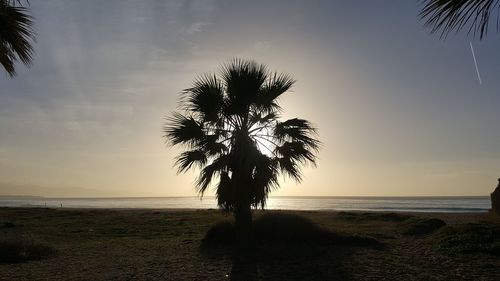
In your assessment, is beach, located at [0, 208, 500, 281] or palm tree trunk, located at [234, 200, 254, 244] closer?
beach, located at [0, 208, 500, 281]

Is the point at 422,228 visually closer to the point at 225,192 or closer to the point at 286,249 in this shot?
the point at 286,249

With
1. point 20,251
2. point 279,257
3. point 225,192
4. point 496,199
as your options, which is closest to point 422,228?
point 496,199

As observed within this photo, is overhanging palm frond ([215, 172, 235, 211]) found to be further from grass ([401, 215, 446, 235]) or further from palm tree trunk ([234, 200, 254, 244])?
grass ([401, 215, 446, 235])

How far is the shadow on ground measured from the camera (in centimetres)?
1073

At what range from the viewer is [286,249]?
14.1 meters

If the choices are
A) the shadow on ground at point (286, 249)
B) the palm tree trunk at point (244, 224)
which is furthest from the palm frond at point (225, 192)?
the shadow on ground at point (286, 249)

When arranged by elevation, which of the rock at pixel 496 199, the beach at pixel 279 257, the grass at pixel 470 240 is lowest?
the beach at pixel 279 257

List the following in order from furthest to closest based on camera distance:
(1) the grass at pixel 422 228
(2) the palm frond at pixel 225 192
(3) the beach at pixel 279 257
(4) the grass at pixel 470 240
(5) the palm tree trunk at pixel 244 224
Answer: (1) the grass at pixel 422 228, (2) the palm frond at pixel 225 192, (5) the palm tree trunk at pixel 244 224, (4) the grass at pixel 470 240, (3) the beach at pixel 279 257

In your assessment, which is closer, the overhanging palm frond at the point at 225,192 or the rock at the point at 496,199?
the overhanging palm frond at the point at 225,192

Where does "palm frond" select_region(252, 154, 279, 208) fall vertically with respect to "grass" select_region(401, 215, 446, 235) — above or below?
above

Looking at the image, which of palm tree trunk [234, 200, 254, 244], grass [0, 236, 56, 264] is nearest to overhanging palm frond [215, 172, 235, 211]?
palm tree trunk [234, 200, 254, 244]

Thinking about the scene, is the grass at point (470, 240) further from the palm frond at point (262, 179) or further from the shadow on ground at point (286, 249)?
the palm frond at point (262, 179)

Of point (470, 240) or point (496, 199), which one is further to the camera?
point (496, 199)

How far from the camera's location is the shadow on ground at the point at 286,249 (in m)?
10.7
